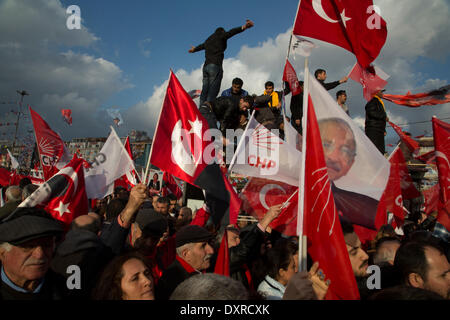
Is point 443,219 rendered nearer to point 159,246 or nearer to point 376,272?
point 376,272

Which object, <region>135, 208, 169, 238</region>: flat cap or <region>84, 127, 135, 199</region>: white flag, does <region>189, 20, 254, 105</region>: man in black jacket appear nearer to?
<region>84, 127, 135, 199</region>: white flag

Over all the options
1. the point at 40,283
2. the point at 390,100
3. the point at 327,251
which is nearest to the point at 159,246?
the point at 40,283

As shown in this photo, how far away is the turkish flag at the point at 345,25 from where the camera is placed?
3990 mm

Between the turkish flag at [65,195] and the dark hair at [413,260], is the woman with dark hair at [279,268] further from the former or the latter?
the turkish flag at [65,195]

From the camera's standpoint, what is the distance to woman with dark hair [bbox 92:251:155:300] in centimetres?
202

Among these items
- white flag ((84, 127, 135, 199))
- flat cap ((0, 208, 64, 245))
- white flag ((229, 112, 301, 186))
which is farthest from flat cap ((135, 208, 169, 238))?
flat cap ((0, 208, 64, 245))

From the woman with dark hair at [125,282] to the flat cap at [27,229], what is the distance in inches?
18.0

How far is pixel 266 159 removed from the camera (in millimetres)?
4367

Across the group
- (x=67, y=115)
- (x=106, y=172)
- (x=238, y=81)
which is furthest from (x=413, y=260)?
(x=67, y=115)

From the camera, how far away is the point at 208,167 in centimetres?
390

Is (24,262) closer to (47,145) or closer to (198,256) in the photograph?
(198,256)

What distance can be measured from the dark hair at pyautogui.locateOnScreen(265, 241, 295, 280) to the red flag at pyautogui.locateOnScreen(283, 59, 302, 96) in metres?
3.77

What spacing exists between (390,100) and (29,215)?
6.45 m

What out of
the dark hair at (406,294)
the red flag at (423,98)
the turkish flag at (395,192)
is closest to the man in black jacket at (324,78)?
the red flag at (423,98)
